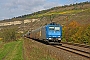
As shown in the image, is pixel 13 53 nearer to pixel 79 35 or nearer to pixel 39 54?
pixel 39 54

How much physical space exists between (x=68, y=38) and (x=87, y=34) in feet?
45.3

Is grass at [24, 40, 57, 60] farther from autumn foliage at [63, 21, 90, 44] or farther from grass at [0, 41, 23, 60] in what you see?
autumn foliage at [63, 21, 90, 44]

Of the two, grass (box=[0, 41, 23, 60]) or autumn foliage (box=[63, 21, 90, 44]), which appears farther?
autumn foliage (box=[63, 21, 90, 44])

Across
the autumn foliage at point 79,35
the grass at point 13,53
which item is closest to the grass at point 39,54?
the grass at point 13,53

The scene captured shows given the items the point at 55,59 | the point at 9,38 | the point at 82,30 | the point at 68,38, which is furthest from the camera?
the point at 9,38

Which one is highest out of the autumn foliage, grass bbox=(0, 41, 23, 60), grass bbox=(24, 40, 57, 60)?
the autumn foliage

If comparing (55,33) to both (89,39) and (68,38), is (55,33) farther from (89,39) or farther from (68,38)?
(68,38)

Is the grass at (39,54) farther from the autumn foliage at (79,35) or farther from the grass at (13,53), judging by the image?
the autumn foliage at (79,35)

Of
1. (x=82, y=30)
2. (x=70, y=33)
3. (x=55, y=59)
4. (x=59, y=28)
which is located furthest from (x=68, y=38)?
(x=55, y=59)

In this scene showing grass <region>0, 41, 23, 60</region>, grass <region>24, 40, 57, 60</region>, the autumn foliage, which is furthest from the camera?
the autumn foliage

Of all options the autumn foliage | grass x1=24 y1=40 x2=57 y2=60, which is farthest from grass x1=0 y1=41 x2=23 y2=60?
the autumn foliage

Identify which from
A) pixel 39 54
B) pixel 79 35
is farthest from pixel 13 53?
pixel 79 35

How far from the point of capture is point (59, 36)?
3675 cm

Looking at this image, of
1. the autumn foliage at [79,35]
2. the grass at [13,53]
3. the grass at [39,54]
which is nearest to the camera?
the grass at [39,54]
